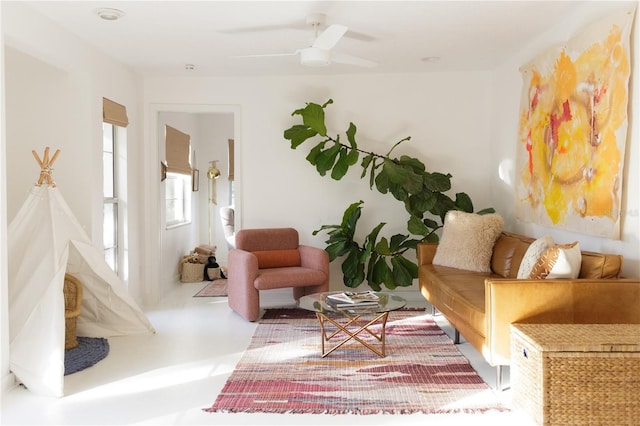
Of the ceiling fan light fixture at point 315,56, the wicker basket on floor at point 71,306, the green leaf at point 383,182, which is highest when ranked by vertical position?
the ceiling fan light fixture at point 315,56

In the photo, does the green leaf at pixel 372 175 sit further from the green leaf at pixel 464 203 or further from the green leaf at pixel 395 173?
→ the green leaf at pixel 464 203

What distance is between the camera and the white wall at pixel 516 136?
3256mm

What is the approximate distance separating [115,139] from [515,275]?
3.76 metres

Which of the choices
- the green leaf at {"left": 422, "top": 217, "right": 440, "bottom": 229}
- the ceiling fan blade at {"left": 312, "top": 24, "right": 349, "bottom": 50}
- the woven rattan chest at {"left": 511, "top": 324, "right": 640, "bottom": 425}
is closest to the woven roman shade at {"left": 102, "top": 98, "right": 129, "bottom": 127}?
the ceiling fan blade at {"left": 312, "top": 24, "right": 349, "bottom": 50}

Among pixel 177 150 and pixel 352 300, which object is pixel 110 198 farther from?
pixel 352 300

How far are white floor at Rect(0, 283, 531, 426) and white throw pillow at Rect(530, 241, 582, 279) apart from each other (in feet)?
2.32

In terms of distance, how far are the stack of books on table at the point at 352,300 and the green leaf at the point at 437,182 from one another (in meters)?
1.74

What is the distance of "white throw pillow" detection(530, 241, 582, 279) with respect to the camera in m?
3.20

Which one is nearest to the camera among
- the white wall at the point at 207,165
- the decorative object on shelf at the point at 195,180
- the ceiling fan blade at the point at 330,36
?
the ceiling fan blade at the point at 330,36

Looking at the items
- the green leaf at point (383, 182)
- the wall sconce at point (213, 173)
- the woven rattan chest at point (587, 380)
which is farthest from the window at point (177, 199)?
the woven rattan chest at point (587, 380)

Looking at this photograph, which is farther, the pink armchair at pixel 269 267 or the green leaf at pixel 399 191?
the green leaf at pixel 399 191

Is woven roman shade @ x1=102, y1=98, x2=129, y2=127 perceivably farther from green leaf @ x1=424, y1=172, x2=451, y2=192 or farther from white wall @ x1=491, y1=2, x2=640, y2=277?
white wall @ x1=491, y1=2, x2=640, y2=277

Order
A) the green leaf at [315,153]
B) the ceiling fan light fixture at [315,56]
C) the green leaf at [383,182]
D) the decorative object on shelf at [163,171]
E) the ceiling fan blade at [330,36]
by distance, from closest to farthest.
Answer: the ceiling fan blade at [330,36], the ceiling fan light fixture at [315,56], the green leaf at [383,182], the green leaf at [315,153], the decorative object on shelf at [163,171]

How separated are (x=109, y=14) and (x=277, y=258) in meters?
2.66
